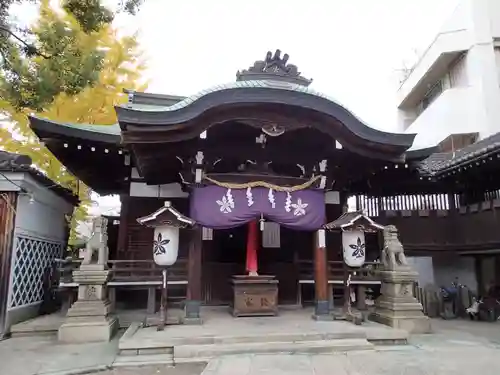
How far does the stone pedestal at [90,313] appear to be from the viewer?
6.77 m

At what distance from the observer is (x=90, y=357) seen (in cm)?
582

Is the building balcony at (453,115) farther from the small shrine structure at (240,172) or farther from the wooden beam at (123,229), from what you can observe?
the wooden beam at (123,229)

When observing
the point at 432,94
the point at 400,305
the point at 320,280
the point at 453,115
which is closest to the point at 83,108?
the point at 320,280

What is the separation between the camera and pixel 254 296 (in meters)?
8.06

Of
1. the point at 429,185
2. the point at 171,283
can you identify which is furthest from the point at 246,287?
the point at 429,185

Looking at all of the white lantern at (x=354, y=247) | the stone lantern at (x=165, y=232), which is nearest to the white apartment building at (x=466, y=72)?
the white lantern at (x=354, y=247)

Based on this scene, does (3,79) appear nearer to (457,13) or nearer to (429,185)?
(429,185)

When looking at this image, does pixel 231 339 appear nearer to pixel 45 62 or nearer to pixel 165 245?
pixel 165 245

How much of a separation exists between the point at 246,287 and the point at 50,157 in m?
7.98

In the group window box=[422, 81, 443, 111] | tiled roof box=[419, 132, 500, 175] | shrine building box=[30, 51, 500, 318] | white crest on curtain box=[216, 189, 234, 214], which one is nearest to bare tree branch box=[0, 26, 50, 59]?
shrine building box=[30, 51, 500, 318]

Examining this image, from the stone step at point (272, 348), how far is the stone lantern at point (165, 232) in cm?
131

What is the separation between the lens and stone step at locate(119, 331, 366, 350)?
5816 millimetres

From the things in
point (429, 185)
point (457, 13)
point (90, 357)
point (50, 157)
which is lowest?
point (90, 357)

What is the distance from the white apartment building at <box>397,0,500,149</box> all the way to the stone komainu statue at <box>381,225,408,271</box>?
7.67m
